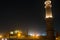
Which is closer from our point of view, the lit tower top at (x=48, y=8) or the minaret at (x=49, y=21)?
the minaret at (x=49, y=21)

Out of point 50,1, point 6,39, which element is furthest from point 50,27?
point 6,39

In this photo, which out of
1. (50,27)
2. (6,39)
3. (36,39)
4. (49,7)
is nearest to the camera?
(50,27)

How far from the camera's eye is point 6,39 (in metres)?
41.9

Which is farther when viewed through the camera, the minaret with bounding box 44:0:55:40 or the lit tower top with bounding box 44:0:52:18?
the lit tower top with bounding box 44:0:52:18

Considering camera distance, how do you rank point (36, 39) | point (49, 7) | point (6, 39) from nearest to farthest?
1. point (49, 7)
2. point (6, 39)
3. point (36, 39)

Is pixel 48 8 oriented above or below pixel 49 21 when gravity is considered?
above

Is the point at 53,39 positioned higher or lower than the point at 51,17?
lower

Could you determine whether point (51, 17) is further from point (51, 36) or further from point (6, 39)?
point (6, 39)

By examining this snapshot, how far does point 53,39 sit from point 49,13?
158 inches

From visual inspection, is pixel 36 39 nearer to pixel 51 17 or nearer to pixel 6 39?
pixel 6 39

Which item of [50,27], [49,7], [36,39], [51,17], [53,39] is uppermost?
[49,7]

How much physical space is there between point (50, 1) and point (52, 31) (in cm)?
462

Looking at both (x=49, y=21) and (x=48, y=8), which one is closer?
(x=49, y=21)

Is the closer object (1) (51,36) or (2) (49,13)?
(1) (51,36)
